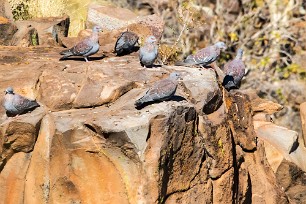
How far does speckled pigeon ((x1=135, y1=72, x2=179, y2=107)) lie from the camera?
898 cm

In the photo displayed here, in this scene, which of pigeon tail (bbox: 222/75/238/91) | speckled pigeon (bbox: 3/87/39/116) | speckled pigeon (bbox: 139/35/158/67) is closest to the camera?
speckled pigeon (bbox: 3/87/39/116)

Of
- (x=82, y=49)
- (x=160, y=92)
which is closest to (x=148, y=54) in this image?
(x=82, y=49)

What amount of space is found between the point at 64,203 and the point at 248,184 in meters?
3.36

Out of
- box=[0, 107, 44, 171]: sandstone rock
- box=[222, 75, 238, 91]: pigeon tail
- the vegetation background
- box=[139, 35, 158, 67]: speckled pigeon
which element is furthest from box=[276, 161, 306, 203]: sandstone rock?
the vegetation background

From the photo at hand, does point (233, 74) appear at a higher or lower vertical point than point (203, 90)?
lower

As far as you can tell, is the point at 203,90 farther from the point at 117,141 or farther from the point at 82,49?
the point at 82,49

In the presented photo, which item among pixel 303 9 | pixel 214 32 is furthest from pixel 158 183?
pixel 303 9

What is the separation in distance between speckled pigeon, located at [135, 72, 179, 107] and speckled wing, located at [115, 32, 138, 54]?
2.91 m

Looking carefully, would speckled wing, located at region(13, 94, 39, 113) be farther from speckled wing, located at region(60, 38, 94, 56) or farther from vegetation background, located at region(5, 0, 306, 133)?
vegetation background, located at region(5, 0, 306, 133)

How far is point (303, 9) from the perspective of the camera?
67.7ft

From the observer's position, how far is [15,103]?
30.0 feet

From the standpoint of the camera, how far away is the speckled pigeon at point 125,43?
1205cm

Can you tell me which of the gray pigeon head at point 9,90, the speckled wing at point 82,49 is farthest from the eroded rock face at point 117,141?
the speckled wing at point 82,49

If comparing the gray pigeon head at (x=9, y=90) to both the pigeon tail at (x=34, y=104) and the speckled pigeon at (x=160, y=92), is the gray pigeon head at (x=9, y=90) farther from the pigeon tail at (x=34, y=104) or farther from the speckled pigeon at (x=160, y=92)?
the speckled pigeon at (x=160, y=92)
